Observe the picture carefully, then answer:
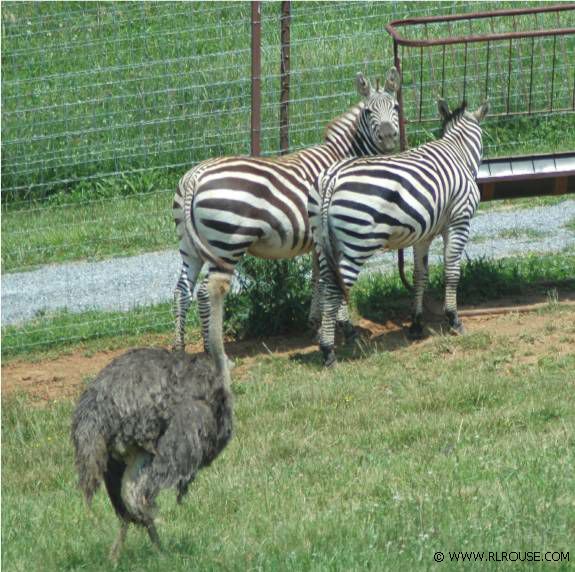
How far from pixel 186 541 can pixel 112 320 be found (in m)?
5.74

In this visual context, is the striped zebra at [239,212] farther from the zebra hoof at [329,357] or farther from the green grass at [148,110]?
the green grass at [148,110]

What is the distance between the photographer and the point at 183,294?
11438 millimetres

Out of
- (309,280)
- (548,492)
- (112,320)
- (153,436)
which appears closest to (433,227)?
(309,280)

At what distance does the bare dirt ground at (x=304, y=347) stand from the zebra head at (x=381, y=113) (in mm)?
1682

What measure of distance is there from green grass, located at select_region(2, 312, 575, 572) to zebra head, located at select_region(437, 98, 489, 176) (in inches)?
74.2

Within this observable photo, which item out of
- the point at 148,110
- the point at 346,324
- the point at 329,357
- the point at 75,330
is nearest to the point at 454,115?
the point at 346,324

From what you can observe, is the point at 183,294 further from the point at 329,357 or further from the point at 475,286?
the point at 475,286

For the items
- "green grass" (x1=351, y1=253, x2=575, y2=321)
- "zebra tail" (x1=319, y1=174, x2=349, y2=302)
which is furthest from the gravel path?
"zebra tail" (x1=319, y1=174, x2=349, y2=302)

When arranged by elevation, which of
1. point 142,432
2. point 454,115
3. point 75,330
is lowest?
point 75,330

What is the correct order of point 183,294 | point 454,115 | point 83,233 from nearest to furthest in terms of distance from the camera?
point 183,294, point 454,115, point 83,233

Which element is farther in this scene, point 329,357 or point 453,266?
point 453,266

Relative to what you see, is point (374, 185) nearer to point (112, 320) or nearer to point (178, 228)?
point (178, 228)

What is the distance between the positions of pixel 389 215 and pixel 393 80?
64.0 inches

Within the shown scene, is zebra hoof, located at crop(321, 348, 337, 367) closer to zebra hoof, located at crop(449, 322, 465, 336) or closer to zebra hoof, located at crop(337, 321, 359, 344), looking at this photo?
zebra hoof, located at crop(337, 321, 359, 344)
